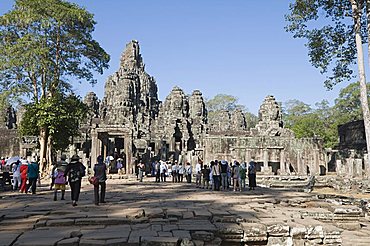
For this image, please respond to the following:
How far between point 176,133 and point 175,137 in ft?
1.93

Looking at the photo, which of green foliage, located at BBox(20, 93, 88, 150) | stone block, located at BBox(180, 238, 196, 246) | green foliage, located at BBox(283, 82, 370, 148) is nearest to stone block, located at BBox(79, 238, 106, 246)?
stone block, located at BBox(180, 238, 196, 246)

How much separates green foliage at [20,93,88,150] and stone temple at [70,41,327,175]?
141cm

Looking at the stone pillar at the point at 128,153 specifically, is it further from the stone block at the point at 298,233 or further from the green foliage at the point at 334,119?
the green foliage at the point at 334,119

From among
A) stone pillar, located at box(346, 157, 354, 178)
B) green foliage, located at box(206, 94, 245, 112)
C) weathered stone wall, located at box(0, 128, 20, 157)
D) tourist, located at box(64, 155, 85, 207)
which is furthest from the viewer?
green foliage, located at box(206, 94, 245, 112)

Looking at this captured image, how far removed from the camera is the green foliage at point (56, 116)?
1919 centimetres

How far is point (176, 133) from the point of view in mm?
36812

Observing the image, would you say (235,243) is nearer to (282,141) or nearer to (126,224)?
(126,224)

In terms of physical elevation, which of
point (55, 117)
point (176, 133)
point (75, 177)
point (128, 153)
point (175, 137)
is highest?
point (176, 133)

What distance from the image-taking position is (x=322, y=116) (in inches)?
2163

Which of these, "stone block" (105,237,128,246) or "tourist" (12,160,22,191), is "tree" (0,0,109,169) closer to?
"tourist" (12,160,22,191)

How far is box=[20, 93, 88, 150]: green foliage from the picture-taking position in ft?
63.0

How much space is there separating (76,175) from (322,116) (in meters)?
53.1

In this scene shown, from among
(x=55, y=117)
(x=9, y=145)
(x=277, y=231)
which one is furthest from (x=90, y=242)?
(x=9, y=145)

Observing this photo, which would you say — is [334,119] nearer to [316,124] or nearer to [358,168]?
[316,124]
